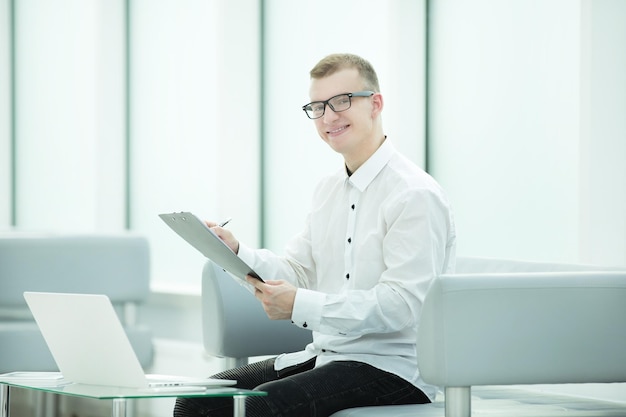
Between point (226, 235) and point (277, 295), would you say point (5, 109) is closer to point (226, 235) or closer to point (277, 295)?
point (226, 235)

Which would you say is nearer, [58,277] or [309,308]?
[309,308]

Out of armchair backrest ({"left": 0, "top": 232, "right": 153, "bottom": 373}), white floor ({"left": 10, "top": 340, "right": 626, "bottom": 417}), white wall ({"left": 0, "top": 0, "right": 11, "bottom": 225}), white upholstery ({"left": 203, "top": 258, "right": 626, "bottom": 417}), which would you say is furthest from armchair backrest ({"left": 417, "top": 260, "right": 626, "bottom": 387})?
white wall ({"left": 0, "top": 0, "right": 11, "bottom": 225})

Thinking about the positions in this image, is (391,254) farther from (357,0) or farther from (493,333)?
(357,0)

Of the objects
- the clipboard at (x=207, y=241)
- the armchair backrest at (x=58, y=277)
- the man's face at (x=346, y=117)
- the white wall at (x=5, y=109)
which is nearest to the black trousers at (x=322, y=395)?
the clipboard at (x=207, y=241)

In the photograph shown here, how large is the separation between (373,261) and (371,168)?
0.26 m

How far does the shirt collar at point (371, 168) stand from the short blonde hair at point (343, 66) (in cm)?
17

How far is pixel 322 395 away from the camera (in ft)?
7.77

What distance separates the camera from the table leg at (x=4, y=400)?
250 cm

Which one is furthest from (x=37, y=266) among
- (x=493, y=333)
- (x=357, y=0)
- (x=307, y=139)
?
(x=493, y=333)

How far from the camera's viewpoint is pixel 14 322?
15.5 feet

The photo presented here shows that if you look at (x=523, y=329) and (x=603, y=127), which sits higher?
(x=603, y=127)

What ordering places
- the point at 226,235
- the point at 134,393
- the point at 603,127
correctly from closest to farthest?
the point at 134,393 < the point at 226,235 < the point at 603,127

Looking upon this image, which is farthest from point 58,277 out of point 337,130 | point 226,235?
point 337,130

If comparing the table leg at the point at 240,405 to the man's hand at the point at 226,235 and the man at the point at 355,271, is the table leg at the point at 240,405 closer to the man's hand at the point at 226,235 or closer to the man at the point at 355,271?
the man at the point at 355,271
